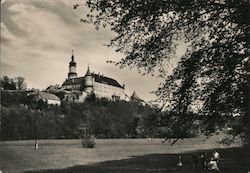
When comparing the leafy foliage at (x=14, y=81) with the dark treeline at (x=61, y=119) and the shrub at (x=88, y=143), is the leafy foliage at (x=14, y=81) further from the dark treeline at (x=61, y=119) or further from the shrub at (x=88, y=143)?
the shrub at (x=88, y=143)

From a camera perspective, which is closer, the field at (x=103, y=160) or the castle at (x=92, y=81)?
the castle at (x=92, y=81)

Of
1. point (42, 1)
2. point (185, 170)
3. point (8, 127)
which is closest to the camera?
point (42, 1)

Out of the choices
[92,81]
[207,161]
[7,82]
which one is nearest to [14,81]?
[7,82]

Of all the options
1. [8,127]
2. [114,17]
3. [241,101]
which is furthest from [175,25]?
Result: [8,127]

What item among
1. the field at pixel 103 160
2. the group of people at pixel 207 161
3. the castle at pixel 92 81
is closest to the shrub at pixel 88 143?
the field at pixel 103 160

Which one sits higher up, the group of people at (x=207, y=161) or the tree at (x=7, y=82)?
the tree at (x=7, y=82)

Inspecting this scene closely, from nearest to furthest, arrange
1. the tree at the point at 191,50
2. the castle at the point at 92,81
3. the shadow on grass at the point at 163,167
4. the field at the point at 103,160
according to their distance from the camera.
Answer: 1. the tree at the point at 191,50
2. the castle at the point at 92,81
3. the shadow on grass at the point at 163,167
4. the field at the point at 103,160

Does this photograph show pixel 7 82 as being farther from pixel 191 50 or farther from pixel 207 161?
pixel 191 50

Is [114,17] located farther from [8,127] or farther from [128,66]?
[8,127]
